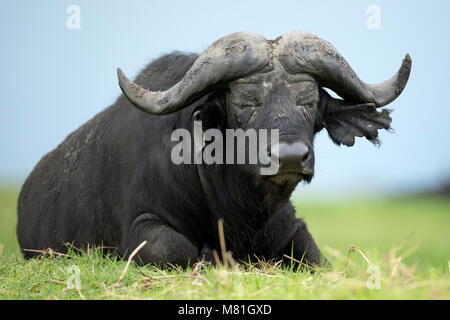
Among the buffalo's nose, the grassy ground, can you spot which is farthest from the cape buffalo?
the grassy ground

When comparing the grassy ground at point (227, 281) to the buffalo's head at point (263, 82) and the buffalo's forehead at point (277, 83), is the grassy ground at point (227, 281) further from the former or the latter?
the buffalo's forehead at point (277, 83)

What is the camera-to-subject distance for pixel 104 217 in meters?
7.56

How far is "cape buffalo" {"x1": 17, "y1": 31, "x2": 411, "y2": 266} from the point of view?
569 centimetres

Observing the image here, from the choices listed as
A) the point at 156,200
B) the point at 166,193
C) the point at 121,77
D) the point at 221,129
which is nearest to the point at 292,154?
the point at 221,129

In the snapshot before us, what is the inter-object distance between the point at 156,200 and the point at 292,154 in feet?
6.96

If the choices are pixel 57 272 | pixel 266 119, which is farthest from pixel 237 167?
pixel 57 272

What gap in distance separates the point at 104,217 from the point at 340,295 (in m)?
4.22

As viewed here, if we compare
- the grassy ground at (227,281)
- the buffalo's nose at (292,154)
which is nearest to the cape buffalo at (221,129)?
the buffalo's nose at (292,154)

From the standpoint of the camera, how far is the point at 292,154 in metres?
5.01

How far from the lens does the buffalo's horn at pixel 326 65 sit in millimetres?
5789

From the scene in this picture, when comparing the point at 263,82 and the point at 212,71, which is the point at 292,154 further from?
the point at 212,71

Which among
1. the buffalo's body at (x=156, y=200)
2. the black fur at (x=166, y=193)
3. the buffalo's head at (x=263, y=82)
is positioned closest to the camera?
the buffalo's head at (x=263, y=82)

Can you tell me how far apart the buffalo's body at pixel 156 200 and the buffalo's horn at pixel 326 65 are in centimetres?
106

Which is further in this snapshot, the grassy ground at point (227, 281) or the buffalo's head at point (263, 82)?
the buffalo's head at point (263, 82)
